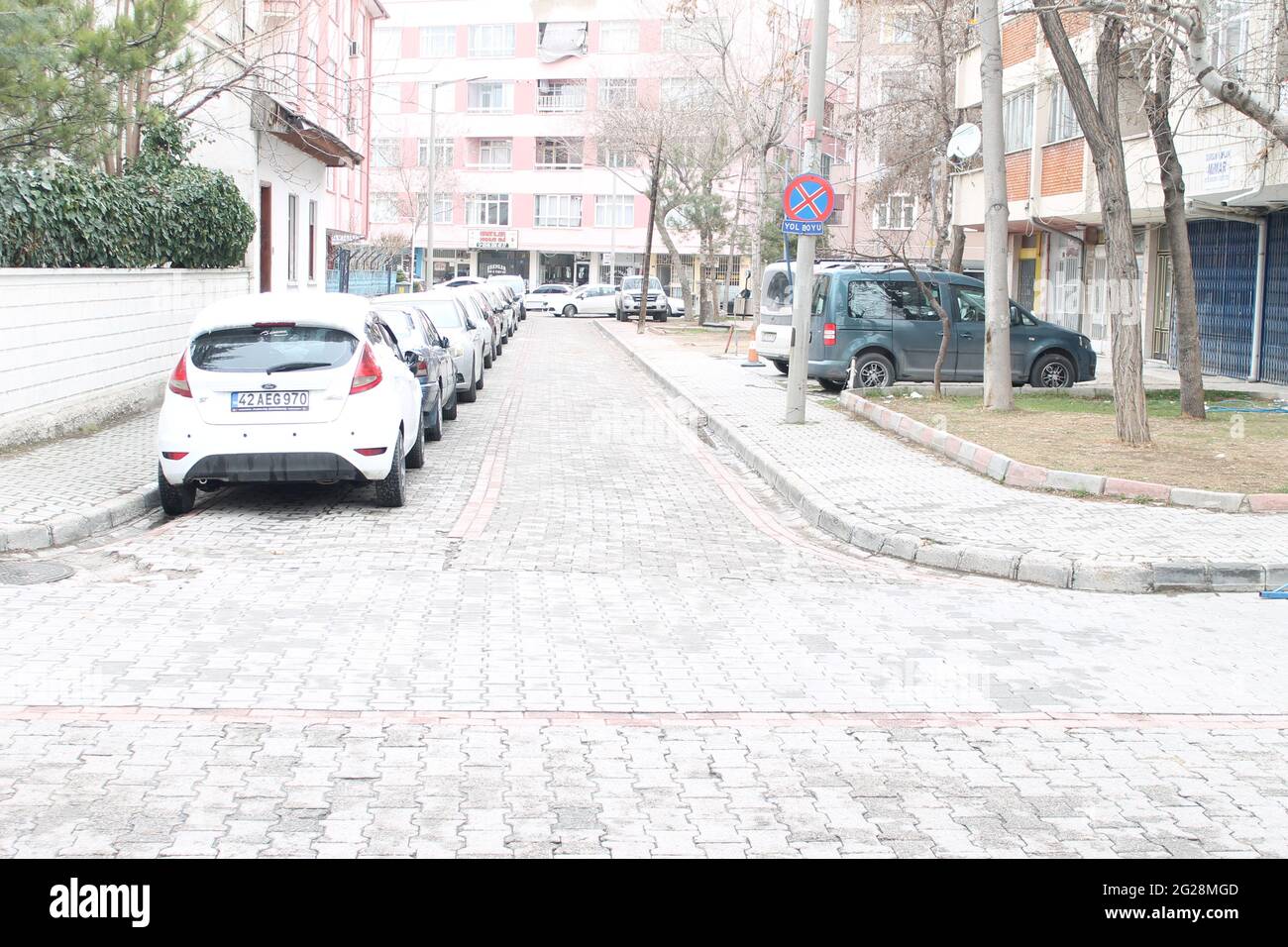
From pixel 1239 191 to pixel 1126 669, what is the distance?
17088mm

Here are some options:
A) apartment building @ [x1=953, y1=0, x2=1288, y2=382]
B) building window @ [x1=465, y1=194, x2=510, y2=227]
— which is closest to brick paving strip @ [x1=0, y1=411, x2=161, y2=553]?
apartment building @ [x1=953, y1=0, x2=1288, y2=382]

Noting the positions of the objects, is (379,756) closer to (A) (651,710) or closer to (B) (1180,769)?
(A) (651,710)

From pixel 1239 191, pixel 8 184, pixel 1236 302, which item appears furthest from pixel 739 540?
pixel 1236 302

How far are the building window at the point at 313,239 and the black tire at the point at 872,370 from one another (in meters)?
16.9

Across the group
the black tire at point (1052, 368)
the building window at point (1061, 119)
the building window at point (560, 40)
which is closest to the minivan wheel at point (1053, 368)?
the black tire at point (1052, 368)

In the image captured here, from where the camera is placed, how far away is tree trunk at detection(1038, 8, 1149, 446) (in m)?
14.0

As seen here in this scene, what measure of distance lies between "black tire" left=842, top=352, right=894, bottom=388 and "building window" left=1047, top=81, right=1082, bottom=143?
981 cm

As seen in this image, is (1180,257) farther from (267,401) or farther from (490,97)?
(490,97)

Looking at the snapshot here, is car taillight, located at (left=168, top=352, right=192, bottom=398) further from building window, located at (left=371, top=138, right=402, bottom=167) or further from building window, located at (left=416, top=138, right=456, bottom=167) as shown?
building window, located at (left=416, top=138, right=456, bottom=167)

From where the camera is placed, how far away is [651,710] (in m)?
6.21

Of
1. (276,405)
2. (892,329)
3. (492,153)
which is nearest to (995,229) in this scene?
(892,329)

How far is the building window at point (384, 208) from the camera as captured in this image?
Answer: 79.3m

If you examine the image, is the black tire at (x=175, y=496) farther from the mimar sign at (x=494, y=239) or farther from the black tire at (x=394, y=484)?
the mimar sign at (x=494, y=239)

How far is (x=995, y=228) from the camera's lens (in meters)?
17.6
